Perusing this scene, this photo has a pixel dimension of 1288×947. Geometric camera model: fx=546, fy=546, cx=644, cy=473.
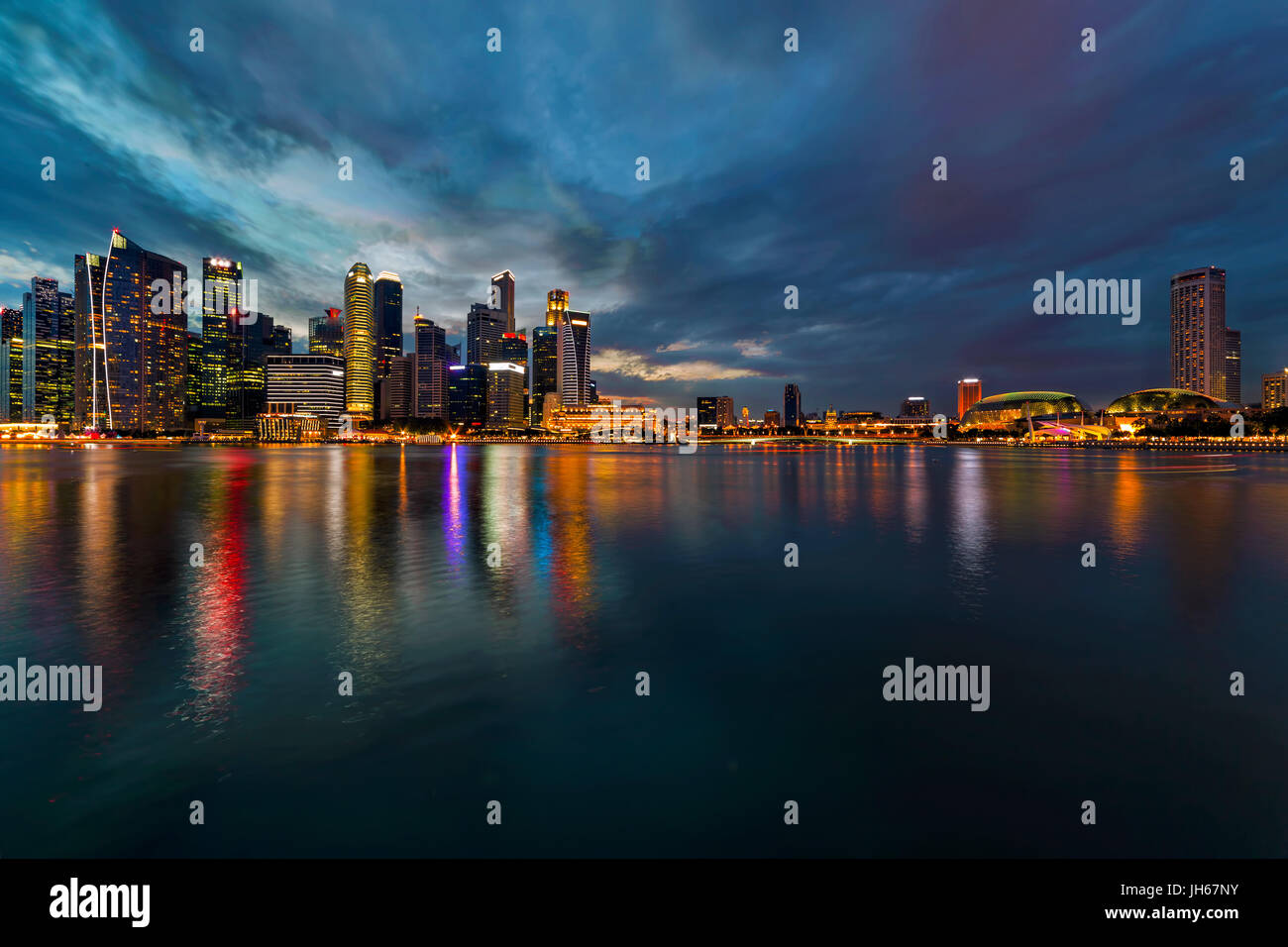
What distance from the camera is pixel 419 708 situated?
9453mm

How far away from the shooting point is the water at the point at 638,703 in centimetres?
686

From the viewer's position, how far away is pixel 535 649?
12.2m

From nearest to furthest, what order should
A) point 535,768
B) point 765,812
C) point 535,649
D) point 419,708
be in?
point 765,812 → point 535,768 → point 419,708 → point 535,649

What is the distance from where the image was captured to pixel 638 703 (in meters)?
9.95

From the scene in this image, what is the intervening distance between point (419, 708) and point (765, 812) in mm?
5970

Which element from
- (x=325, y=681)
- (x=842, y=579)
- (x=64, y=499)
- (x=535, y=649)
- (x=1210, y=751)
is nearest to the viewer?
(x=1210, y=751)

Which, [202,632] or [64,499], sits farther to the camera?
[64,499]

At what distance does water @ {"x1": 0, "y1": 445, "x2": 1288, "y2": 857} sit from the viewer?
6855mm
